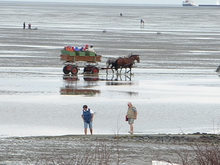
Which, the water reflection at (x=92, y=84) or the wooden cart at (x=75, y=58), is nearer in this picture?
the water reflection at (x=92, y=84)

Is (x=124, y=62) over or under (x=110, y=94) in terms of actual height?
over

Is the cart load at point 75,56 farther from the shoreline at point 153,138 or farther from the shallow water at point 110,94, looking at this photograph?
the shoreline at point 153,138

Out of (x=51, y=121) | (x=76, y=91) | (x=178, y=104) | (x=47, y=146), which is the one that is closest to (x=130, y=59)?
(x=76, y=91)

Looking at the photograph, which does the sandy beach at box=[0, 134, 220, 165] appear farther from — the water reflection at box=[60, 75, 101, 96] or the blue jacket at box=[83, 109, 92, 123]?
the water reflection at box=[60, 75, 101, 96]

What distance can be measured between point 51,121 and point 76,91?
8548mm

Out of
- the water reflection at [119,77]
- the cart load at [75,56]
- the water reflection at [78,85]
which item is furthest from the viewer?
the cart load at [75,56]

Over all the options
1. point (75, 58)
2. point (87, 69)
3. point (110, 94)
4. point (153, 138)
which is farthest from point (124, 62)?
point (153, 138)

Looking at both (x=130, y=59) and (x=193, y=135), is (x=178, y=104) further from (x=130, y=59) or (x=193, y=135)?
(x=130, y=59)

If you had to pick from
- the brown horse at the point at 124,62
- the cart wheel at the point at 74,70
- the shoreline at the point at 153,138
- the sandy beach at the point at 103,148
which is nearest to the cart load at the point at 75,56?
the cart wheel at the point at 74,70

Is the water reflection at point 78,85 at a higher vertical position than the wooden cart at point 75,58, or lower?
lower

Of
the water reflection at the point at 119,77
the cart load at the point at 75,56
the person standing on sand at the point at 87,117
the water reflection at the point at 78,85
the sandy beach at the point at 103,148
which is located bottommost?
the sandy beach at the point at 103,148

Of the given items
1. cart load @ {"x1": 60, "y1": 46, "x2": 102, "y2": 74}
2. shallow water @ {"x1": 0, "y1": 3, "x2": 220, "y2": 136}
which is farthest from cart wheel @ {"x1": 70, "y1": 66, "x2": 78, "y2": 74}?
shallow water @ {"x1": 0, "y1": 3, "x2": 220, "y2": 136}

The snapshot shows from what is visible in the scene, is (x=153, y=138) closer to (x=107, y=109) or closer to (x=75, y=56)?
(x=107, y=109)

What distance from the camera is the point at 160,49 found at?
59062 mm
